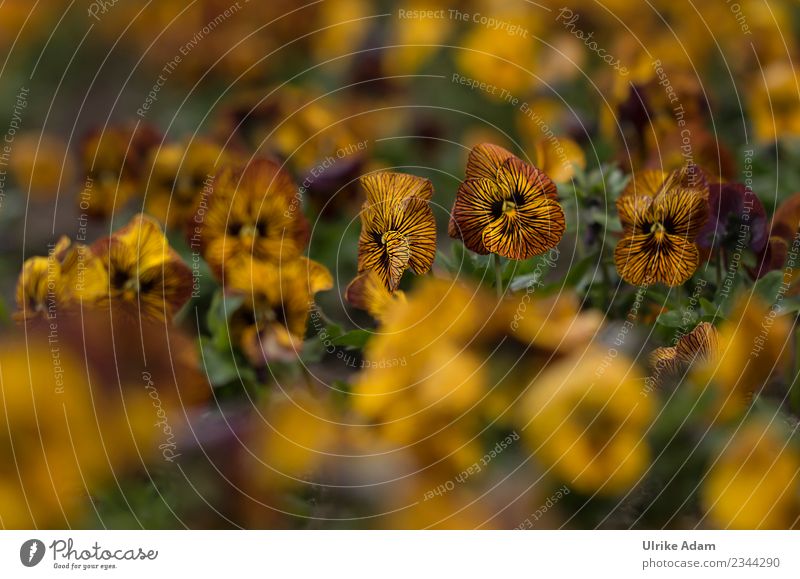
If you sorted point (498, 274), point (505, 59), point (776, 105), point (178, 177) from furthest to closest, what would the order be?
point (505, 59) < point (776, 105) < point (178, 177) < point (498, 274)

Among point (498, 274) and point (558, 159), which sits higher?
point (558, 159)

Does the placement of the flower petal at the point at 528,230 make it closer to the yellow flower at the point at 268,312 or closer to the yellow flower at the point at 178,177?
the yellow flower at the point at 268,312

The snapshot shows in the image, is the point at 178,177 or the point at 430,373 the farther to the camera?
the point at 178,177

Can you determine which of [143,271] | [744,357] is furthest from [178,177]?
[744,357]

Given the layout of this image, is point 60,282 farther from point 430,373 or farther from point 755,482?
point 755,482

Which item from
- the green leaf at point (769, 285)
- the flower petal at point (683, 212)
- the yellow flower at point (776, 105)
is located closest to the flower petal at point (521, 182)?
the flower petal at point (683, 212)

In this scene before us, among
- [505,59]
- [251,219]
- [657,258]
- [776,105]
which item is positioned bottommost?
[657,258]
